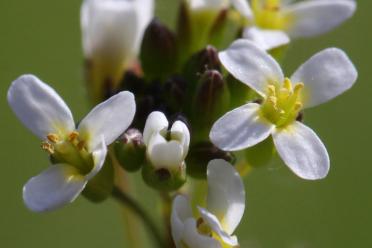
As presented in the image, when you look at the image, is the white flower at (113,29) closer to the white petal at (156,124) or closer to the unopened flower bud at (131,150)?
the unopened flower bud at (131,150)

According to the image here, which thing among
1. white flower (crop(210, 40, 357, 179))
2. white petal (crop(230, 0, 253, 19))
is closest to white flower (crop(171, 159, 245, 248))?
white flower (crop(210, 40, 357, 179))

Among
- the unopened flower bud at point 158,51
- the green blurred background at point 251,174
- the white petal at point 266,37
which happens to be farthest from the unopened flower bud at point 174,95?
the green blurred background at point 251,174

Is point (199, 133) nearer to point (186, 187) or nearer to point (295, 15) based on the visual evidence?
point (186, 187)

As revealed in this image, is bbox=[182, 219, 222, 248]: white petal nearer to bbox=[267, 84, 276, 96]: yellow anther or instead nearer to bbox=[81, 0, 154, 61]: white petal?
bbox=[267, 84, 276, 96]: yellow anther


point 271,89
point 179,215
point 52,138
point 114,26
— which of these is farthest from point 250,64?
point 114,26

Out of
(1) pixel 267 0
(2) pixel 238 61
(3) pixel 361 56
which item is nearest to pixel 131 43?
(1) pixel 267 0
